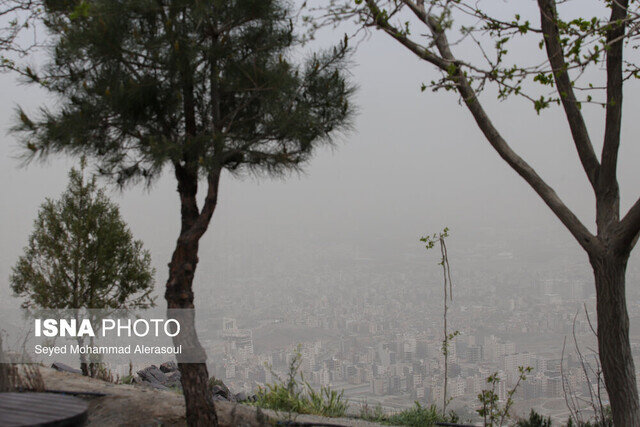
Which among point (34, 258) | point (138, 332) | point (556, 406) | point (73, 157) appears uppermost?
point (73, 157)

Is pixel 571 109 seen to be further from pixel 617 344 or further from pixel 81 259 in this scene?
pixel 81 259

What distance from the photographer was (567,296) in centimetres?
885

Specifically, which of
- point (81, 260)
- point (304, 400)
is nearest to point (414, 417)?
point (304, 400)

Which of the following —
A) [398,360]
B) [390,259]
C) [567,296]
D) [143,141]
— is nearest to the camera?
[143,141]

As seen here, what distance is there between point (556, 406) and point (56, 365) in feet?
16.9

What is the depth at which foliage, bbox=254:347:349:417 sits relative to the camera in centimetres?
491

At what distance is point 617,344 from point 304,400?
2662 mm

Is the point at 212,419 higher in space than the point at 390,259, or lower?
lower

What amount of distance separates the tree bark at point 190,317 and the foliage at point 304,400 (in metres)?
1.20

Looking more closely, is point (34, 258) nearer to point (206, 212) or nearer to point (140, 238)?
point (140, 238)

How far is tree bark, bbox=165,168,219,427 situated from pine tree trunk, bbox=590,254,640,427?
2288 millimetres

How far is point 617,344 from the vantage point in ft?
10.6

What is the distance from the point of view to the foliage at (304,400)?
16.1 ft

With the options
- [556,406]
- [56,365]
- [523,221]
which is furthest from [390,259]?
[56,365]
